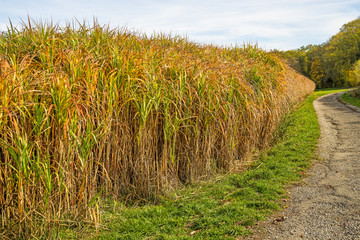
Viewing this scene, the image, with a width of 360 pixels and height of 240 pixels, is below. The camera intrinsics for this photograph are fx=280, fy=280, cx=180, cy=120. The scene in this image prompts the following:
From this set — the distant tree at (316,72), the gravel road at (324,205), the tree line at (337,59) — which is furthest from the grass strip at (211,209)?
the distant tree at (316,72)

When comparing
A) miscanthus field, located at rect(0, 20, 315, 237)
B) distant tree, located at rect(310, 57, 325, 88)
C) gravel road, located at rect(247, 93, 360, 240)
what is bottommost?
gravel road, located at rect(247, 93, 360, 240)

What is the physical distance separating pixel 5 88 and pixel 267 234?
274 centimetres

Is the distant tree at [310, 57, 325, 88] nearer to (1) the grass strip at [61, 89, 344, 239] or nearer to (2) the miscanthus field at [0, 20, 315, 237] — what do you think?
(2) the miscanthus field at [0, 20, 315, 237]

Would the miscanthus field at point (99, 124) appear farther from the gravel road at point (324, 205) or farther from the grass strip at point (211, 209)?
the gravel road at point (324, 205)

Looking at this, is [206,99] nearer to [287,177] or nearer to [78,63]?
[287,177]

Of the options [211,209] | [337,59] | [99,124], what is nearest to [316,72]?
[337,59]

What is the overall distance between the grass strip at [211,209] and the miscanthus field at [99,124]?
0.68ft

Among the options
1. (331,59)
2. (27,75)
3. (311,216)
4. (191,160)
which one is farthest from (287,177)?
(331,59)

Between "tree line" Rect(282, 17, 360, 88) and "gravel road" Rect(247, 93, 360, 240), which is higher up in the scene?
"tree line" Rect(282, 17, 360, 88)

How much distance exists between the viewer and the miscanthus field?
2527 mm

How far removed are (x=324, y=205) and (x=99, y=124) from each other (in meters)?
2.66

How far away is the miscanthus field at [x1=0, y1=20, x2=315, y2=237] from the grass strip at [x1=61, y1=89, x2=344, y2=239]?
21 cm

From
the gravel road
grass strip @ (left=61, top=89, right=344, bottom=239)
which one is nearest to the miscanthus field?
grass strip @ (left=61, top=89, right=344, bottom=239)

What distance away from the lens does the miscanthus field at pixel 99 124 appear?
2.53 m
